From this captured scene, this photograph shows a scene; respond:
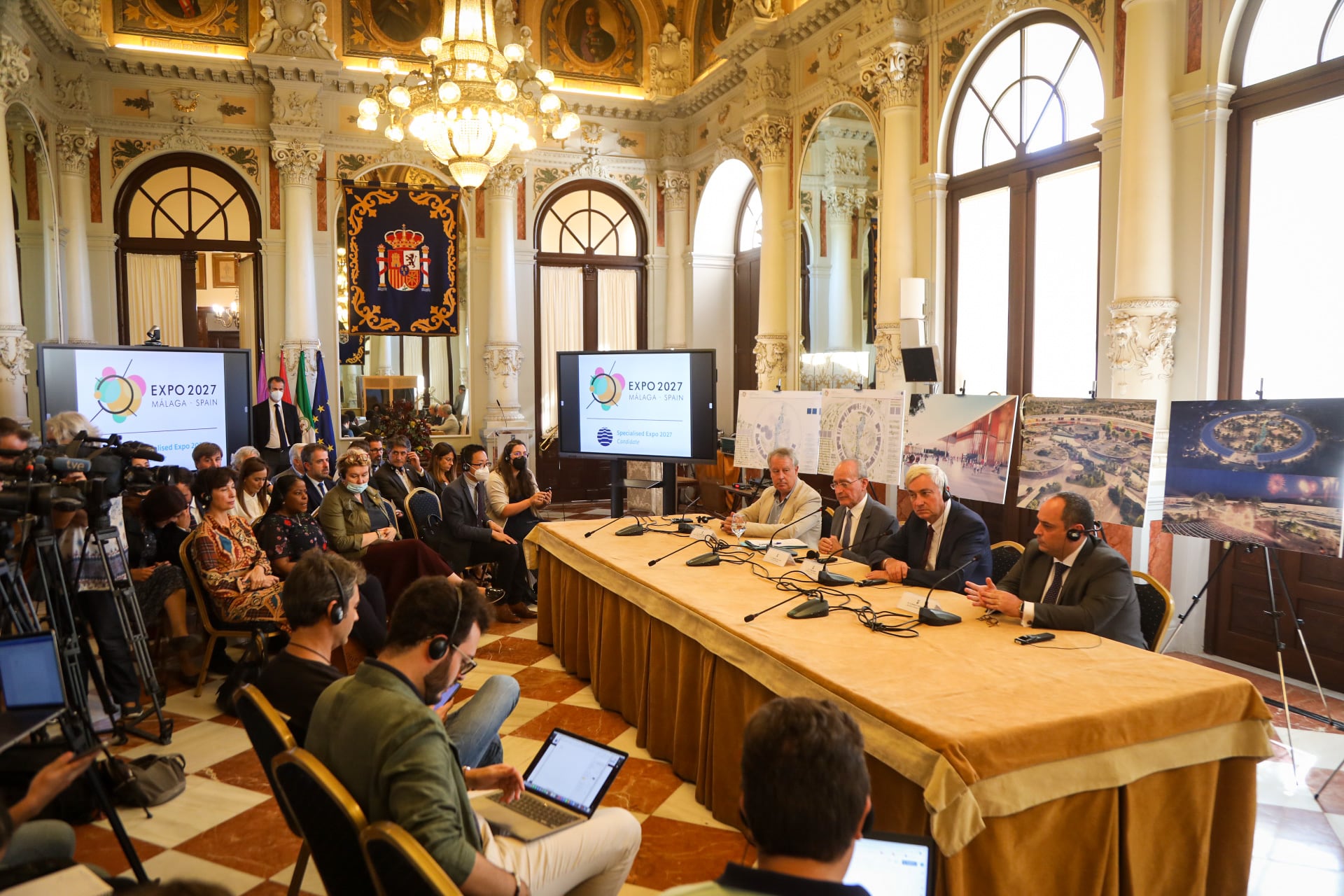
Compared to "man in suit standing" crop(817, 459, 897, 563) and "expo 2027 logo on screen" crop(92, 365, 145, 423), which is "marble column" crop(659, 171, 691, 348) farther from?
"man in suit standing" crop(817, 459, 897, 563)

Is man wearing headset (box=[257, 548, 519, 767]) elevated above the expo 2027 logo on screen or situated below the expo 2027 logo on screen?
below

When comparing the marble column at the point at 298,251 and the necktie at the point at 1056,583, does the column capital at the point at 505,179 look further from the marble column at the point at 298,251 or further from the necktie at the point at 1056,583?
the necktie at the point at 1056,583

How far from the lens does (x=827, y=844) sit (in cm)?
129

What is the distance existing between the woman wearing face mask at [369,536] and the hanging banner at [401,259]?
17.4 feet

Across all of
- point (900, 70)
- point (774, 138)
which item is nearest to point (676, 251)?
point (774, 138)

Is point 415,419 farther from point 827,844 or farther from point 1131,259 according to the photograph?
point 827,844

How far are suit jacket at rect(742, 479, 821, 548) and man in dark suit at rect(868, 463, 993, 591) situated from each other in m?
0.77

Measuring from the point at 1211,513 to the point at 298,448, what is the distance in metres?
6.01

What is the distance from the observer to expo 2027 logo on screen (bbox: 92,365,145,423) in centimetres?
666

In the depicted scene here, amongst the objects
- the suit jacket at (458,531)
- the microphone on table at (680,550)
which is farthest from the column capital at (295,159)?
the microphone on table at (680,550)

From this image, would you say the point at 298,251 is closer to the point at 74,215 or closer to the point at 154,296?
the point at 154,296

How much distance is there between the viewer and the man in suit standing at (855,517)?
4.61 metres

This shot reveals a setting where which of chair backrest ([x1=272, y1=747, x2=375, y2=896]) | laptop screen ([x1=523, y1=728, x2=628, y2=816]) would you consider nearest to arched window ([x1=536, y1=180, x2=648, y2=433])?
laptop screen ([x1=523, y1=728, x2=628, y2=816])

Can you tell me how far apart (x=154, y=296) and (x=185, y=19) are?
2.99 metres
